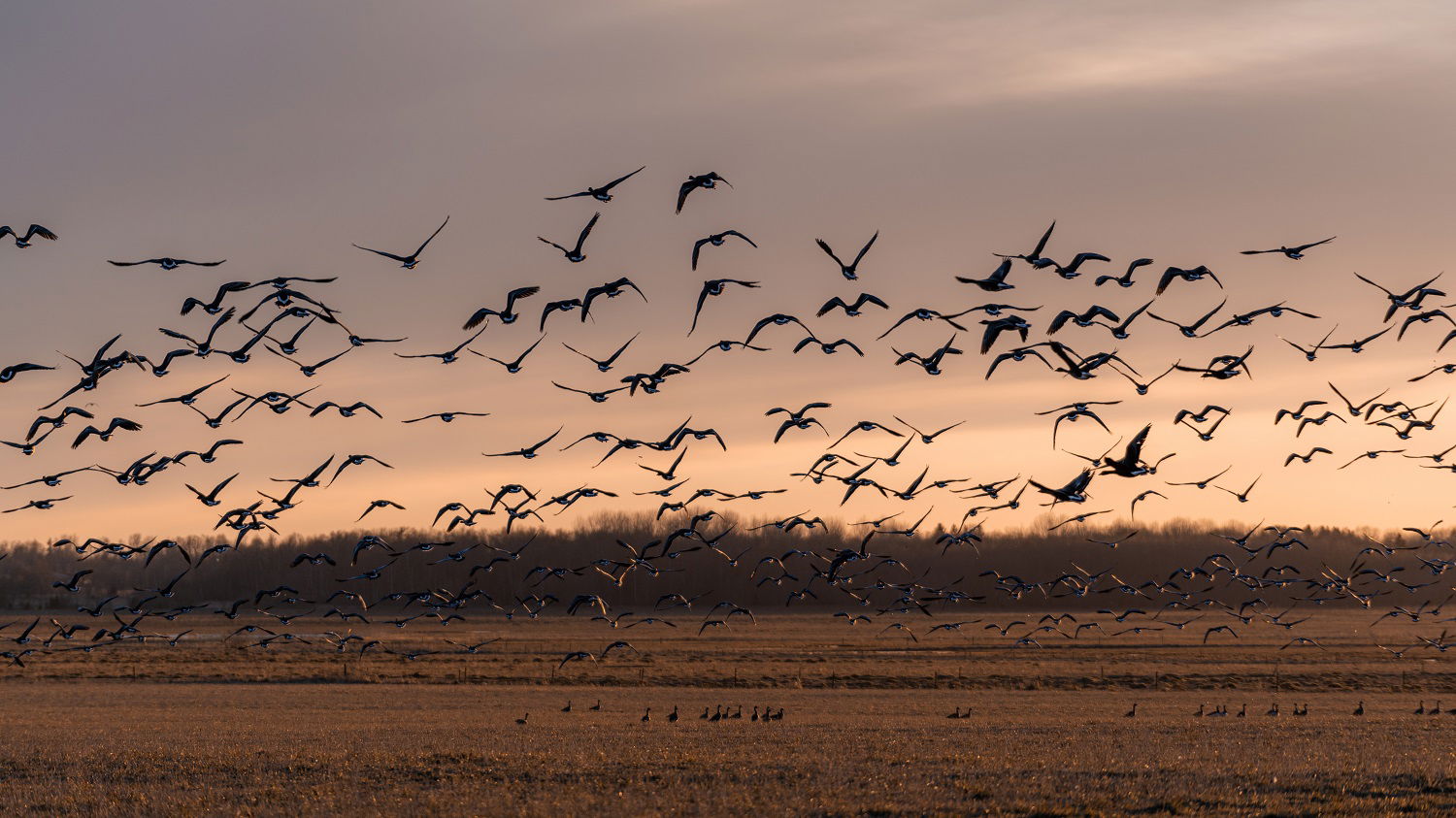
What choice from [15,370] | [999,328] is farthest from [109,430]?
[999,328]

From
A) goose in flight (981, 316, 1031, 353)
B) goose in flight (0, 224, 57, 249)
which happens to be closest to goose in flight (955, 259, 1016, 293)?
goose in flight (981, 316, 1031, 353)

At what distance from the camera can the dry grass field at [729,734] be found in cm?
2850

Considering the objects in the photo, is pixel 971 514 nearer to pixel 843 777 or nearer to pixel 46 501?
pixel 843 777

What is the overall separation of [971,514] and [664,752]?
10.4 m

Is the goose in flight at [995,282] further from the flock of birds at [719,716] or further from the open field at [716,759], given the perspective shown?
the flock of birds at [719,716]

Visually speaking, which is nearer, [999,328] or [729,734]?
[999,328]

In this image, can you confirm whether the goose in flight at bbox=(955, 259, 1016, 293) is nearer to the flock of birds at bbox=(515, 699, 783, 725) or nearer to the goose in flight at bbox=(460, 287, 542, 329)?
the goose in flight at bbox=(460, 287, 542, 329)

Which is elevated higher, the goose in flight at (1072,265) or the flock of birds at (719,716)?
the goose in flight at (1072,265)

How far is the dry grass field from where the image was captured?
28500 mm

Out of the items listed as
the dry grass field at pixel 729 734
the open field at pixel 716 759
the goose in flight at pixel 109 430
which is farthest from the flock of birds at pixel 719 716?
the goose in flight at pixel 109 430

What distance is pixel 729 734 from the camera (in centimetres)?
4159

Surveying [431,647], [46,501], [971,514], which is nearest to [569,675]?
[431,647]

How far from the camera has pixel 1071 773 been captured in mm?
31594

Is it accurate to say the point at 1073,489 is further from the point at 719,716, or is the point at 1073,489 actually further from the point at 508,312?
the point at 719,716
